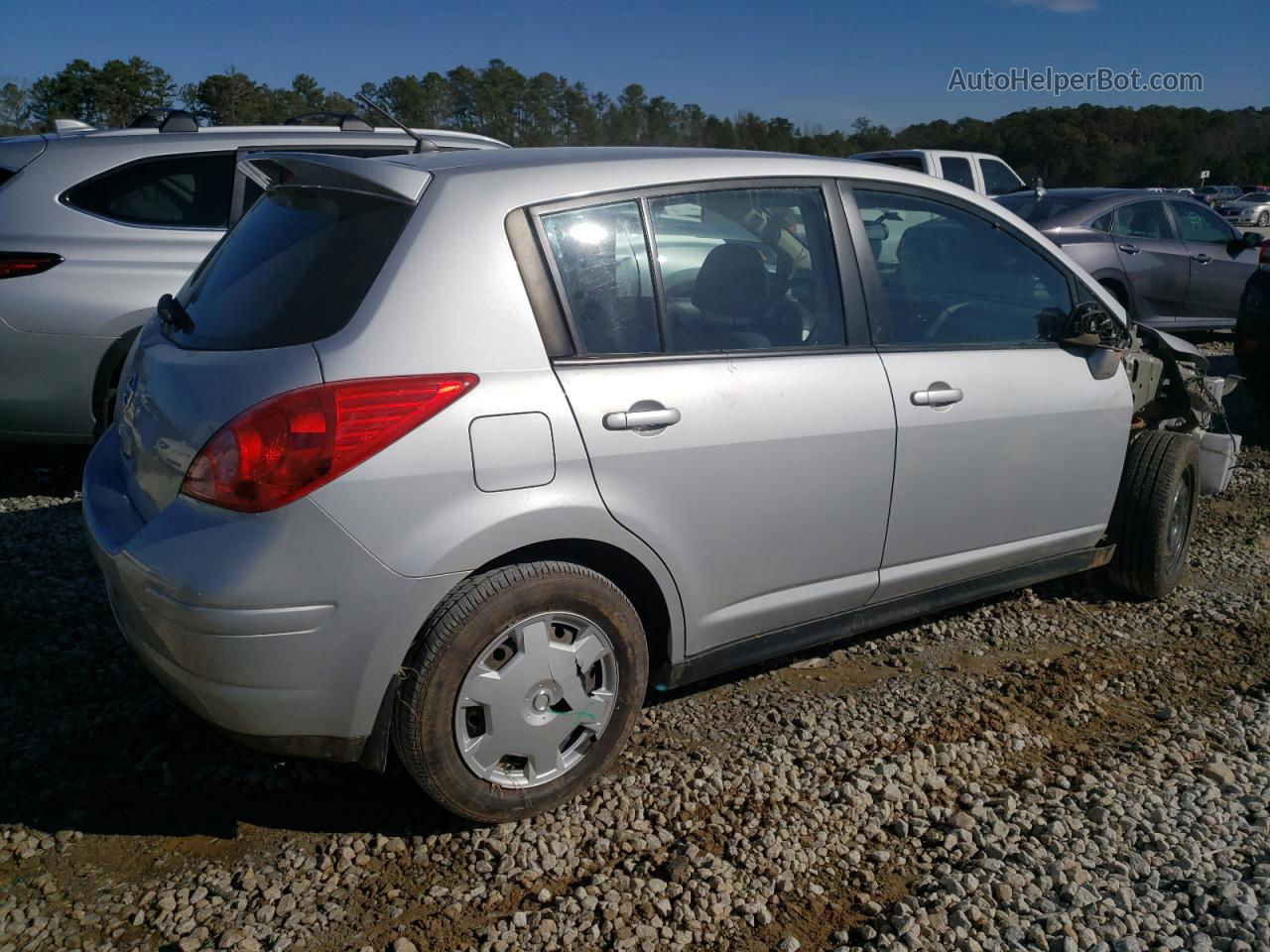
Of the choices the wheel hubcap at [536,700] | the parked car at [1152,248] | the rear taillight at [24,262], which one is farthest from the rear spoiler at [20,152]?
the parked car at [1152,248]

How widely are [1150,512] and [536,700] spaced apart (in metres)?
2.87

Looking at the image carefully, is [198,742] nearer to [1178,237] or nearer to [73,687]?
[73,687]

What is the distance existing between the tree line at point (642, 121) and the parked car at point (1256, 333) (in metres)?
6.41

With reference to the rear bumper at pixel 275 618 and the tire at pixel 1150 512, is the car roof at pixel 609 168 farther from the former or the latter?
the tire at pixel 1150 512

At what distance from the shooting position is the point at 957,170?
14531mm

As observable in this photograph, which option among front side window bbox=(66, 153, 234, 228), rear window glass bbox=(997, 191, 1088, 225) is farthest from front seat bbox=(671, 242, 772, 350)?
rear window glass bbox=(997, 191, 1088, 225)

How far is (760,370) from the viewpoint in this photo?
307 centimetres

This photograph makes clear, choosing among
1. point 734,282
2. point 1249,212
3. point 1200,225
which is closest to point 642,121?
point 1249,212

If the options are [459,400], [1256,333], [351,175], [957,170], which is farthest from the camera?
[957,170]

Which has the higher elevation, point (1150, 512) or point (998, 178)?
point (998, 178)

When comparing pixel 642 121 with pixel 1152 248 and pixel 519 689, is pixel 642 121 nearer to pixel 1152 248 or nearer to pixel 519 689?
pixel 1152 248

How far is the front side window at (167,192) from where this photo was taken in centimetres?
522

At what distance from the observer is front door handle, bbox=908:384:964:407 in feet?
11.1

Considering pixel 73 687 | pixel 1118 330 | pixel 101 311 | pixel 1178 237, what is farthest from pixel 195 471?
pixel 1178 237
